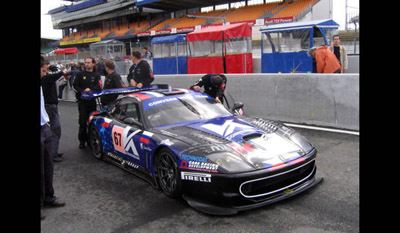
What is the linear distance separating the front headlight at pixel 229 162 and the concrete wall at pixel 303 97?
Answer: 427cm

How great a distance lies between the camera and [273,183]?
153 inches

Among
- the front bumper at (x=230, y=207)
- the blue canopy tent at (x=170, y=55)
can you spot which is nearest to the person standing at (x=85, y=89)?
the front bumper at (x=230, y=207)

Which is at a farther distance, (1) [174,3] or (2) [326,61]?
(1) [174,3]

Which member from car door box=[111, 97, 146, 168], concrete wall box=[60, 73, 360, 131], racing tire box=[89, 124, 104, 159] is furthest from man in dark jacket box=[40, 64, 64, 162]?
concrete wall box=[60, 73, 360, 131]

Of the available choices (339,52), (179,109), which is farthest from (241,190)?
(339,52)

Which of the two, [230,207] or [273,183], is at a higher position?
[273,183]

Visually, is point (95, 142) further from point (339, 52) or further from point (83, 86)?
point (339, 52)

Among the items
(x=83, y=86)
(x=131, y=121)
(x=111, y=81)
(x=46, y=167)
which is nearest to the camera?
(x=46, y=167)

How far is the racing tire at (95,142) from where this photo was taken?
6.14 metres

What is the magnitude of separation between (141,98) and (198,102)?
844 millimetres

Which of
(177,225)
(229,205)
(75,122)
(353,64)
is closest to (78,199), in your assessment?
(177,225)

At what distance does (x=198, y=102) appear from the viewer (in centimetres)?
554

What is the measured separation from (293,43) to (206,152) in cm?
1203

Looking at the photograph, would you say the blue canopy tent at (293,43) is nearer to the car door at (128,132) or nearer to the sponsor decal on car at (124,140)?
the car door at (128,132)
